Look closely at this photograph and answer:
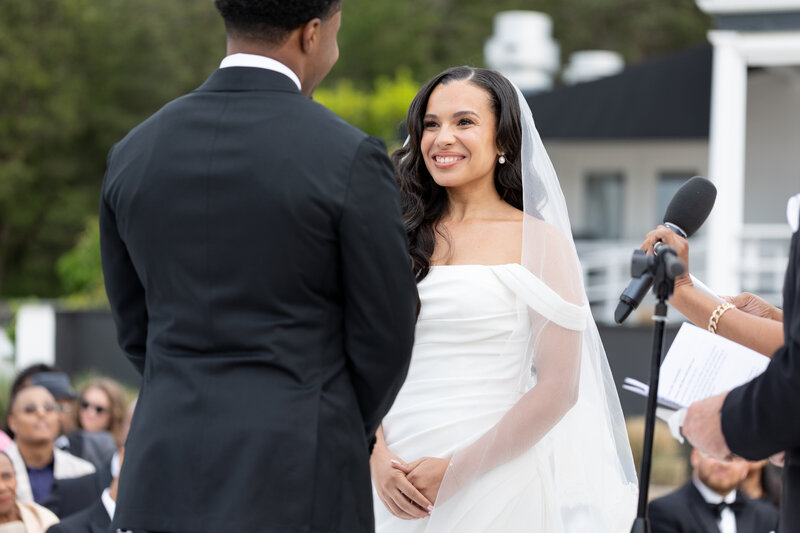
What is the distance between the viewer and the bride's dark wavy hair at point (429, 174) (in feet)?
13.3

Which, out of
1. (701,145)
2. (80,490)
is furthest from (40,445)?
(701,145)

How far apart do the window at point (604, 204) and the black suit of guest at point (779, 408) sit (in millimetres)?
17722

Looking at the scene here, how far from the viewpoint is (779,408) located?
105 inches

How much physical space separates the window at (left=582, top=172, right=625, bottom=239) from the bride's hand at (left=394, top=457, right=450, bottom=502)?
16902 mm

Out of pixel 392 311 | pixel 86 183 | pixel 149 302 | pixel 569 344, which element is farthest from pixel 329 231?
pixel 86 183

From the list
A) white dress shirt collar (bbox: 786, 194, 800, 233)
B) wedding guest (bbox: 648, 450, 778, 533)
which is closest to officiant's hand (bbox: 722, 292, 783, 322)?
white dress shirt collar (bbox: 786, 194, 800, 233)

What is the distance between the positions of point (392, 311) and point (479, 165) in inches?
52.0

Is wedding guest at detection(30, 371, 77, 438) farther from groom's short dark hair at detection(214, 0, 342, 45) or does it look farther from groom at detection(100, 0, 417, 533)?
groom's short dark hair at detection(214, 0, 342, 45)

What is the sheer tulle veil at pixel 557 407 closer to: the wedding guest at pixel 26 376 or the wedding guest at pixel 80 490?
the wedding guest at pixel 80 490

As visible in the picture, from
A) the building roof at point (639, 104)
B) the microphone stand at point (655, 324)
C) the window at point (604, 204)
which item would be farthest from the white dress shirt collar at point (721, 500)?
the window at point (604, 204)

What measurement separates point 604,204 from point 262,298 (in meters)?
18.3

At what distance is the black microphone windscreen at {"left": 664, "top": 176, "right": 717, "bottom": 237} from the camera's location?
11.1ft

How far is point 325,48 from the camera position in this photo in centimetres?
296

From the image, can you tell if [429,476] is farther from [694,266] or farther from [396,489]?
[694,266]
